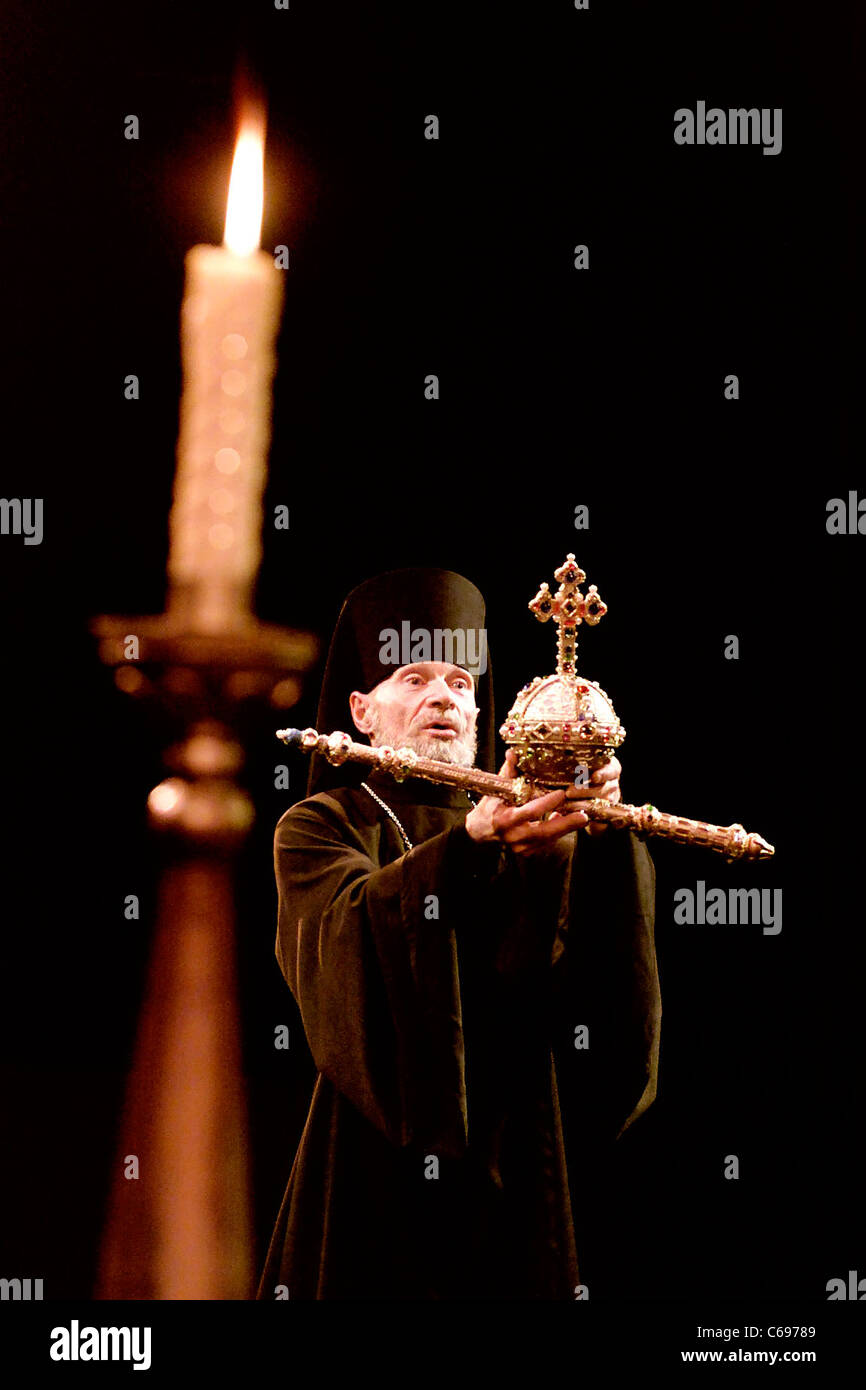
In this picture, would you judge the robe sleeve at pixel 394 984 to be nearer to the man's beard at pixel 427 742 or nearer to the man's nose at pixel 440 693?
the man's beard at pixel 427 742

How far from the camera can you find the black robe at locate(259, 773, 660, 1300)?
110 inches

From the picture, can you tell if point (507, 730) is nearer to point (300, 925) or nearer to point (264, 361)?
point (300, 925)

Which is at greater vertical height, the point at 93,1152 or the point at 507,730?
the point at 507,730

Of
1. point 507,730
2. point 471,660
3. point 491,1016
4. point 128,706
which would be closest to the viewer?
point 507,730

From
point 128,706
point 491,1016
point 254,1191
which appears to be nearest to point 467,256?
point 128,706

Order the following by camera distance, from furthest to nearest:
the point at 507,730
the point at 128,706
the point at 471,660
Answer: the point at 128,706, the point at 471,660, the point at 507,730

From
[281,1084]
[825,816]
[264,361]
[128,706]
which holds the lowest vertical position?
[281,1084]

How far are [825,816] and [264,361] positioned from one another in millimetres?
1761

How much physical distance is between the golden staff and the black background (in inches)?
33.2

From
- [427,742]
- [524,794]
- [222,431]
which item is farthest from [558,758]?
[222,431]

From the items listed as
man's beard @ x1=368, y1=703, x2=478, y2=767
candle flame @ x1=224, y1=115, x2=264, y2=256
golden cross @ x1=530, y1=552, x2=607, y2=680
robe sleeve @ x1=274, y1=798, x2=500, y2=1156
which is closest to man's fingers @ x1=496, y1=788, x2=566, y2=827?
robe sleeve @ x1=274, y1=798, x2=500, y2=1156

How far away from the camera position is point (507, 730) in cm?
260

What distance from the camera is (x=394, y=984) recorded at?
9.27ft

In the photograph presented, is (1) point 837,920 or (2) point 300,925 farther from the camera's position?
(1) point 837,920
